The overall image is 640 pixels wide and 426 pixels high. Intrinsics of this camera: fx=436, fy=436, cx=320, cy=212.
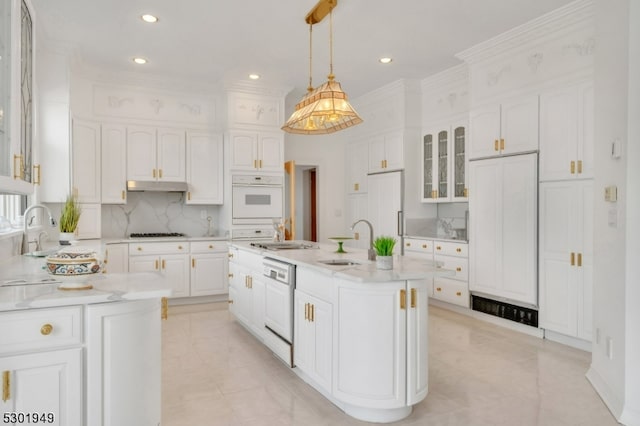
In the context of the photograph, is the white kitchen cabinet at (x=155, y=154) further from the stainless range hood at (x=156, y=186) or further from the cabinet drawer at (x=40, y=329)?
the cabinet drawer at (x=40, y=329)

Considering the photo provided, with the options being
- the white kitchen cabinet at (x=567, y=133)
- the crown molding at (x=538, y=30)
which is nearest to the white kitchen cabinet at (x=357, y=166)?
the crown molding at (x=538, y=30)

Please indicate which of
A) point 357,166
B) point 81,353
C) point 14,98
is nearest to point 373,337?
point 81,353

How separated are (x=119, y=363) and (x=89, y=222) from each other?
409 cm

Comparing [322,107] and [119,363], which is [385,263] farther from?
[119,363]

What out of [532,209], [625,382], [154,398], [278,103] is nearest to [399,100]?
[278,103]

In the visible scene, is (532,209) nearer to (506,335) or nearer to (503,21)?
(506,335)

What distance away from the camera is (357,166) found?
7.10m

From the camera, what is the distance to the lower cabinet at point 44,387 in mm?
1676

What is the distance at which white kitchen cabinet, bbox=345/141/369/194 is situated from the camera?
22.6ft

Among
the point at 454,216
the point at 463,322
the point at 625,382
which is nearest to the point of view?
the point at 625,382

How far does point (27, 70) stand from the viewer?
8.83 ft

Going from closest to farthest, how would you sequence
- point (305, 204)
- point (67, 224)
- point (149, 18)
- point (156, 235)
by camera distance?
point (67, 224) < point (149, 18) < point (156, 235) < point (305, 204)

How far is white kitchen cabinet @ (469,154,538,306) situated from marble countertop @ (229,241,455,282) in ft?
5.73

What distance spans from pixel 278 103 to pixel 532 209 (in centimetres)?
369
